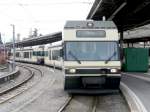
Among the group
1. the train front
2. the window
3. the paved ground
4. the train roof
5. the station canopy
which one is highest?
the station canopy

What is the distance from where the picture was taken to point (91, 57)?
19.0m

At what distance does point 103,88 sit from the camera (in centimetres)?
1922

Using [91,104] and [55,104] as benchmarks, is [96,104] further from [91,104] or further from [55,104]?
[55,104]

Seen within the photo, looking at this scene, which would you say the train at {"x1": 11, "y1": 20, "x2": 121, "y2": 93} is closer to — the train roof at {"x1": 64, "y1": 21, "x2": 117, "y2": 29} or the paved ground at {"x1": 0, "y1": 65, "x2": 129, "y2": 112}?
the train roof at {"x1": 64, "y1": 21, "x2": 117, "y2": 29}

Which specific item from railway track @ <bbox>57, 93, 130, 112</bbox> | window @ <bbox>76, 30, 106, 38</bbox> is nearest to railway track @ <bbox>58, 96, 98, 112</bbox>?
railway track @ <bbox>57, 93, 130, 112</bbox>

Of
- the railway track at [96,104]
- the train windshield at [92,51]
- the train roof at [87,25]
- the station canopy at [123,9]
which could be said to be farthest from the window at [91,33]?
the station canopy at [123,9]

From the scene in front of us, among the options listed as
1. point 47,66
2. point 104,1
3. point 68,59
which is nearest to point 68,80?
point 68,59

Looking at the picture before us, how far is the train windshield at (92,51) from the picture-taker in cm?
1895

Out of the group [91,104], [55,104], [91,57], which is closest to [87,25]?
[91,57]

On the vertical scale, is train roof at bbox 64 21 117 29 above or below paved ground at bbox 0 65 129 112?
above

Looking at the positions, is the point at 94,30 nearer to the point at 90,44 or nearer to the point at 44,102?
the point at 90,44

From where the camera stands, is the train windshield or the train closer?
the train

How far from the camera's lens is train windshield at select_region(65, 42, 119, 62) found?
18953mm

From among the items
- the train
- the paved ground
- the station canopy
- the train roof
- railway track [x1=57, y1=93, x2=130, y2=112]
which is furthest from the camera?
the station canopy
